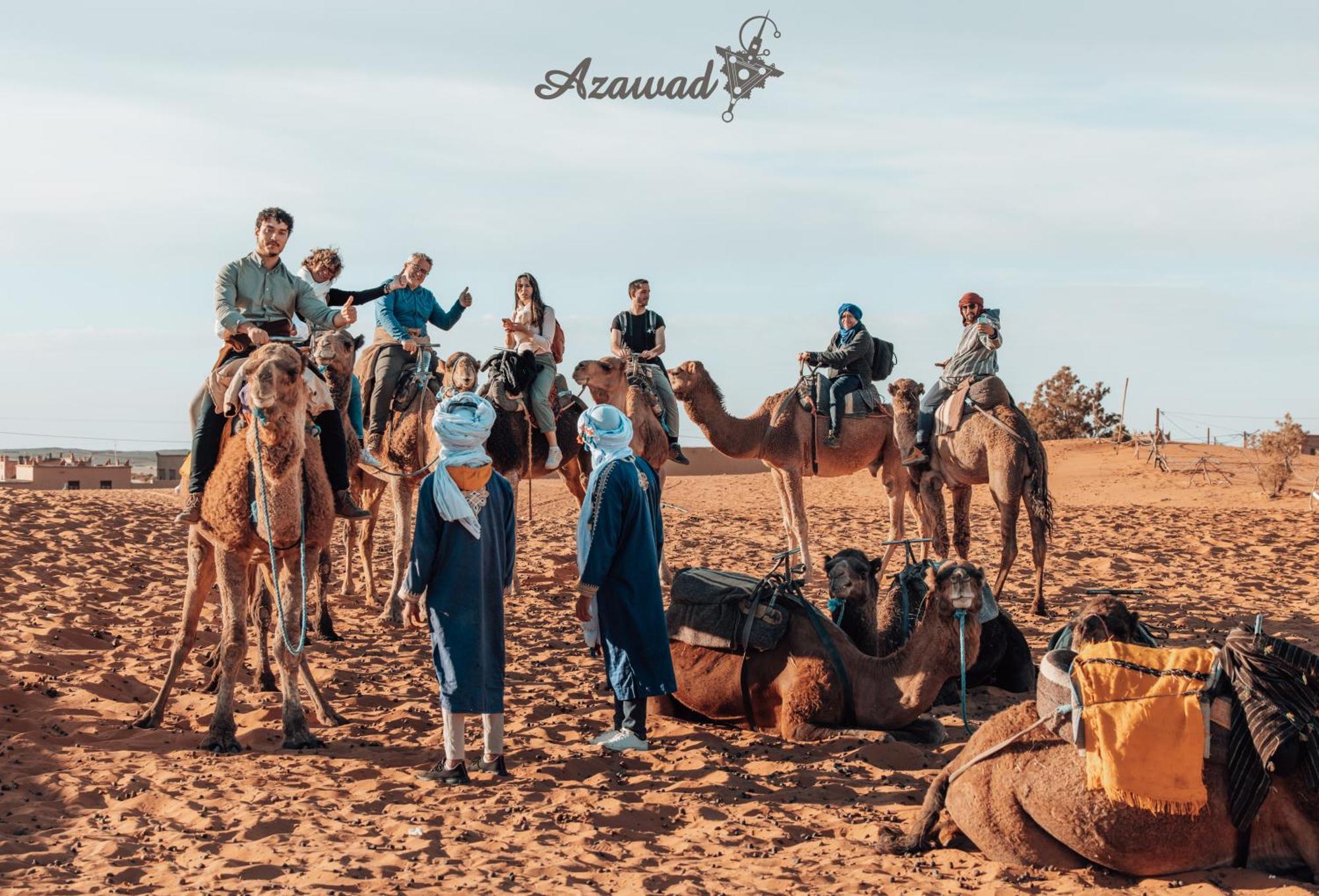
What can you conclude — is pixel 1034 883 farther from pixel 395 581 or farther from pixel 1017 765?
pixel 395 581

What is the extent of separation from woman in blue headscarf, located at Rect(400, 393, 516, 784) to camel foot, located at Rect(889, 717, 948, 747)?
217 centimetres

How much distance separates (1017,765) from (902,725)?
6.32 ft

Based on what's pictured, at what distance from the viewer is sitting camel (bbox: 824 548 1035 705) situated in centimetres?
786

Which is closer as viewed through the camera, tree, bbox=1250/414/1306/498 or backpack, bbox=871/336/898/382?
backpack, bbox=871/336/898/382

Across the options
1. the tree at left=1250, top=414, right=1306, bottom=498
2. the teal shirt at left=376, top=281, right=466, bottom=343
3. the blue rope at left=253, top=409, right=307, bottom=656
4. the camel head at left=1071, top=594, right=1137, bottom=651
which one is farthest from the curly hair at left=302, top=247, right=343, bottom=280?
the tree at left=1250, top=414, right=1306, bottom=498

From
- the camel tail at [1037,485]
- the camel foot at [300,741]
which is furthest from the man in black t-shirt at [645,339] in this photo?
the camel foot at [300,741]

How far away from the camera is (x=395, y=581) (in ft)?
37.8

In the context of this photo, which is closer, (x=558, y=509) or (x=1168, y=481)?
(x=558, y=509)

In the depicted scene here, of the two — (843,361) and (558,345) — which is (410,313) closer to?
(558,345)

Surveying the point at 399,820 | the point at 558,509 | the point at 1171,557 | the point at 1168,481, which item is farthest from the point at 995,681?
the point at 1168,481

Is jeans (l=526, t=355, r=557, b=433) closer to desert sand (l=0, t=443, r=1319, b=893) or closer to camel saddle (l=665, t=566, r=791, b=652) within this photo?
desert sand (l=0, t=443, r=1319, b=893)

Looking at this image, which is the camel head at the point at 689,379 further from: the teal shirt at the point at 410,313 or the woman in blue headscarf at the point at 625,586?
the woman in blue headscarf at the point at 625,586

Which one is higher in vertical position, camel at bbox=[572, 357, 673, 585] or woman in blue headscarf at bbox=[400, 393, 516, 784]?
camel at bbox=[572, 357, 673, 585]

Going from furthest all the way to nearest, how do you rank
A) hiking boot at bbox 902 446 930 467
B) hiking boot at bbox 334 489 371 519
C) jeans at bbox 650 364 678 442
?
jeans at bbox 650 364 678 442 < hiking boot at bbox 902 446 930 467 < hiking boot at bbox 334 489 371 519
